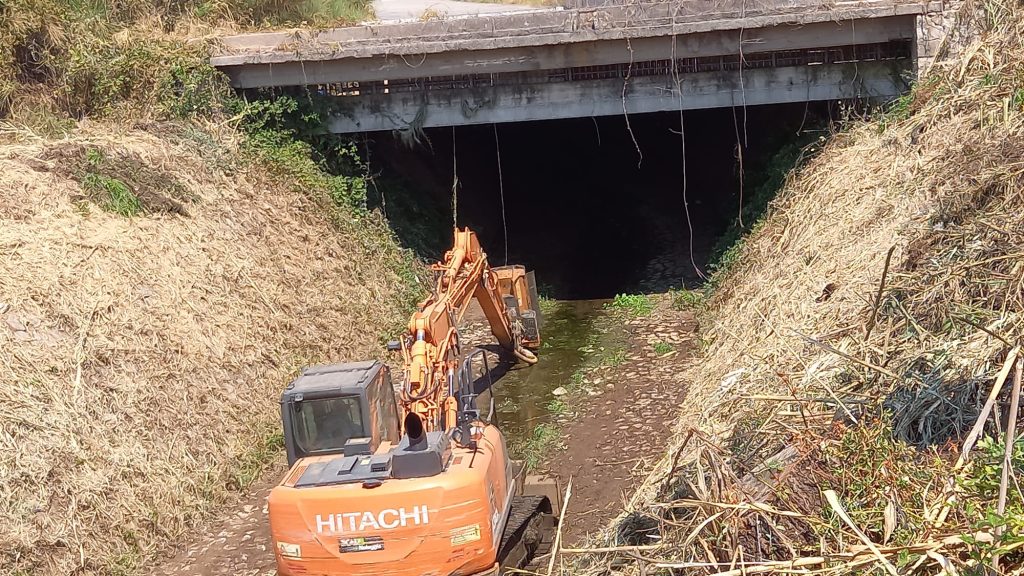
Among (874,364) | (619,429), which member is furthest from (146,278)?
(874,364)

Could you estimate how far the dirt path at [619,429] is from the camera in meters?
12.3

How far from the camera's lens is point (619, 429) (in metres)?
14.6

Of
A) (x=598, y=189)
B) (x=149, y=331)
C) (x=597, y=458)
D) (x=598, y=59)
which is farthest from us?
(x=598, y=189)

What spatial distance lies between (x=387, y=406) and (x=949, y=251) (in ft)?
21.7

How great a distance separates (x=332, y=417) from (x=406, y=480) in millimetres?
1806

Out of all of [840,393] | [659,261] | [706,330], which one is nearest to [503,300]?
[706,330]

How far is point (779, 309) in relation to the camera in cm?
1403

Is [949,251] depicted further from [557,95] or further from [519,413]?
[557,95]

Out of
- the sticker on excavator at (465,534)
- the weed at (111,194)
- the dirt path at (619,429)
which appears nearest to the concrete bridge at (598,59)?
the weed at (111,194)

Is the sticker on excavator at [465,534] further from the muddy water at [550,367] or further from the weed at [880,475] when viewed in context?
the muddy water at [550,367]

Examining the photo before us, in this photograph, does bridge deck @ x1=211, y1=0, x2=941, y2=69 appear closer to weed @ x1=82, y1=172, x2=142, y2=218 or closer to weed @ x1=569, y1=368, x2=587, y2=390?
weed @ x1=82, y1=172, x2=142, y2=218

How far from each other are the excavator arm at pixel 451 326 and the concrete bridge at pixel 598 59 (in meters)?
4.31

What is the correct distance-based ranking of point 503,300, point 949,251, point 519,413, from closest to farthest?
point 949,251 → point 519,413 → point 503,300

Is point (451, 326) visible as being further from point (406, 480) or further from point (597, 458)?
point (406, 480)
